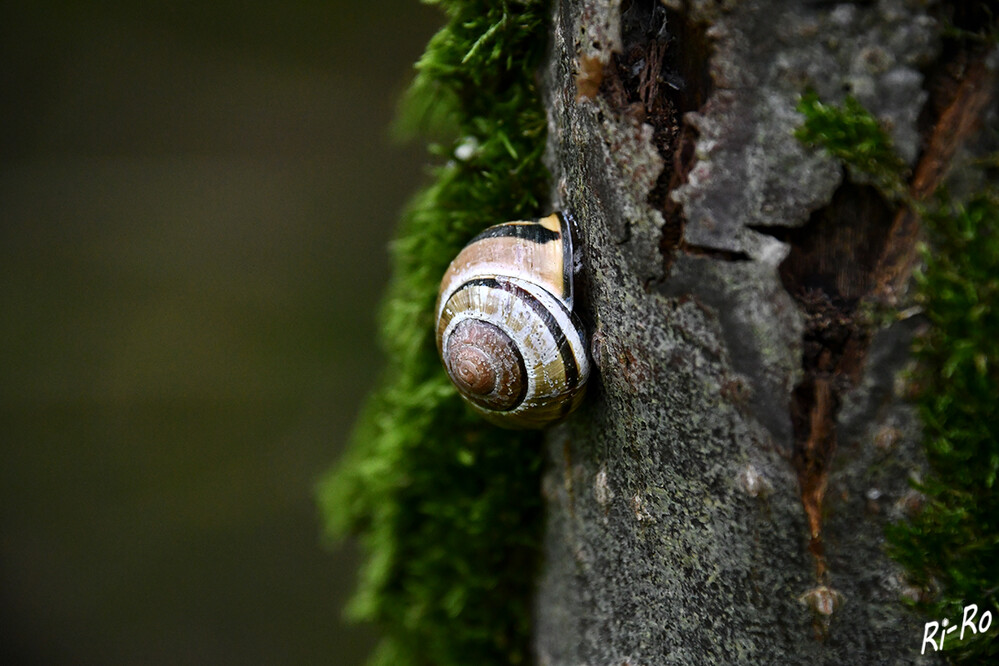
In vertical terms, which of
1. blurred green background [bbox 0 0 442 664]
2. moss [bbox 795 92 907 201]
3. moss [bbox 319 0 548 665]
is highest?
moss [bbox 795 92 907 201]

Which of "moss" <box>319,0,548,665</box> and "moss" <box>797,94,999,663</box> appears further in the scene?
"moss" <box>319,0,548,665</box>

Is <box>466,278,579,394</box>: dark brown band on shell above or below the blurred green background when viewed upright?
above

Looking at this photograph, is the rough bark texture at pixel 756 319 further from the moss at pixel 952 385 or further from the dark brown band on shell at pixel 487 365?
the dark brown band on shell at pixel 487 365

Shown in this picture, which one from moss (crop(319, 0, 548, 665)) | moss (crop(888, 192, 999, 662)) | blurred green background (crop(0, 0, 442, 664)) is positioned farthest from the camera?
blurred green background (crop(0, 0, 442, 664))

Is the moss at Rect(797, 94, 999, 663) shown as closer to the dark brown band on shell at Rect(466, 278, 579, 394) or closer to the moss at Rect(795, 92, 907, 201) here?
the moss at Rect(795, 92, 907, 201)

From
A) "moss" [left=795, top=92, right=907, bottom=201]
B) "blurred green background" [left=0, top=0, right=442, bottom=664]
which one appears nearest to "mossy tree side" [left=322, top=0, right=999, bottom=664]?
"moss" [left=795, top=92, right=907, bottom=201]

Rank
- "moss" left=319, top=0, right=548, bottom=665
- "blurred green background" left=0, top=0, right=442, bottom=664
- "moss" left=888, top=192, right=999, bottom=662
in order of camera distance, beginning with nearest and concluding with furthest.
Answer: "moss" left=888, top=192, right=999, bottom=662
"moss" left=319, top=0, right=548, bottom=665
"blurred green background" left=0, top=0, right=442, bottom=664

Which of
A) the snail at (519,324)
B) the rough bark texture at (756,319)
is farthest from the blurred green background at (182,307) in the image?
the rough bark texture at (756,319)
